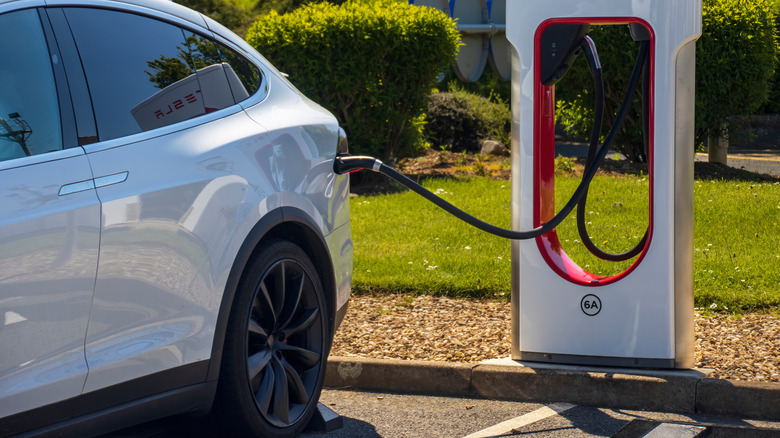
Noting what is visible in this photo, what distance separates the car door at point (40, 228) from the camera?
8.43 feet

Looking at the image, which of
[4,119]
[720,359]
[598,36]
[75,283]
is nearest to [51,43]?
[4,119]

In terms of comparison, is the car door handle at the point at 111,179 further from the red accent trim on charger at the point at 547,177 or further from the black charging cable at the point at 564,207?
the red accent trim on charger at the point at 547,177

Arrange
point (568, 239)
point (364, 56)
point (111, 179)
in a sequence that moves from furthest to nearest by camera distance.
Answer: point (364, 56)
point (568, 239)
point (111, 179)

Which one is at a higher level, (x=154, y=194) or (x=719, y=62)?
(x=719, y=62)

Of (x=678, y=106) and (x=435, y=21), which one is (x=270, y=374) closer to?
(x=678, y=106)

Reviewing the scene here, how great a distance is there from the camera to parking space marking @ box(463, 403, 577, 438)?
3941 millimetres

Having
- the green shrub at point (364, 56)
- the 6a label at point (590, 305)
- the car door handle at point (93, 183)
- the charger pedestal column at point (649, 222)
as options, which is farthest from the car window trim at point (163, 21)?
the green shrub at point (364, 56)

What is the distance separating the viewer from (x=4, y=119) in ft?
8.96

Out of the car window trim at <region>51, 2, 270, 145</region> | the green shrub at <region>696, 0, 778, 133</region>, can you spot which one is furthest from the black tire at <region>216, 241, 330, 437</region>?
the green shrub at <region>696, 0, 778, 133</region>

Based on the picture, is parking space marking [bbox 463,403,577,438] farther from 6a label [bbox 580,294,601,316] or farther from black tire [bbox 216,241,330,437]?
black tire [bbox 216,241,330,437]

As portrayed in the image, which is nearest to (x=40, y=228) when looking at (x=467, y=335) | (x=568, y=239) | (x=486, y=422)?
(x=486, y=422)

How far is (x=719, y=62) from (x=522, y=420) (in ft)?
25.9

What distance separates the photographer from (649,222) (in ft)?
14.5

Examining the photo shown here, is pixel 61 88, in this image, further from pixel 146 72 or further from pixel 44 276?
pixel 44 276
